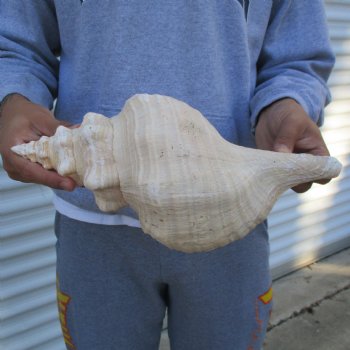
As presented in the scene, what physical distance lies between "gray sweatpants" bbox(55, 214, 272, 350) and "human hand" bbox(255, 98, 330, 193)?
9.1 inches

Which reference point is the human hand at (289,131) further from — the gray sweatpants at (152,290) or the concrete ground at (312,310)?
the concrete ground at (312,310)

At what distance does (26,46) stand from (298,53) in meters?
0.59

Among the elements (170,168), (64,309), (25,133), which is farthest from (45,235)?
(170,168)

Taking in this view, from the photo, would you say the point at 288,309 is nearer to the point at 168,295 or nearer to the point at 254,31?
the point at 168,295

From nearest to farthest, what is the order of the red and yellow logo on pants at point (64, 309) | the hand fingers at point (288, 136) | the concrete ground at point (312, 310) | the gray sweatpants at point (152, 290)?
1. the hand fingers at point (288, 136)
2. the gray sweatpants at point (152, 290)
3. the red and yellow logo on pants at point (64, 309)
4. the concrete ground at point (312, 310)

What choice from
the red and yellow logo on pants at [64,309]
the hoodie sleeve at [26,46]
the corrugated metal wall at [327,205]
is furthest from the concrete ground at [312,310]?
the hoodie sleeve at [26,46]

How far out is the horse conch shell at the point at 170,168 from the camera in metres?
0.66

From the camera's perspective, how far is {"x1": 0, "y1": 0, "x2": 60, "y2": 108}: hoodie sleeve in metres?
0.82

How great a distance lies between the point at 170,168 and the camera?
0.65 metres

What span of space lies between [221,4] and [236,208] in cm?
42

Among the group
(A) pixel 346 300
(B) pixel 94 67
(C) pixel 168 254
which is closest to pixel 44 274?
(C) pixel 168 254

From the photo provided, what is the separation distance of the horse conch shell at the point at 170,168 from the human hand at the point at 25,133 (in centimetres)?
2

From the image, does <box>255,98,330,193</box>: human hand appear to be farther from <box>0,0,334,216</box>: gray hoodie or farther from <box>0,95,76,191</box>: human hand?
<box>0,95,76,191</box>: human hand

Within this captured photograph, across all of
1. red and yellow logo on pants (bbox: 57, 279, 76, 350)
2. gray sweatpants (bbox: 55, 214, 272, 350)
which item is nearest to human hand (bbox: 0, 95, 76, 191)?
gray sweatpants (bbox: 55, 214, 272, 350)
